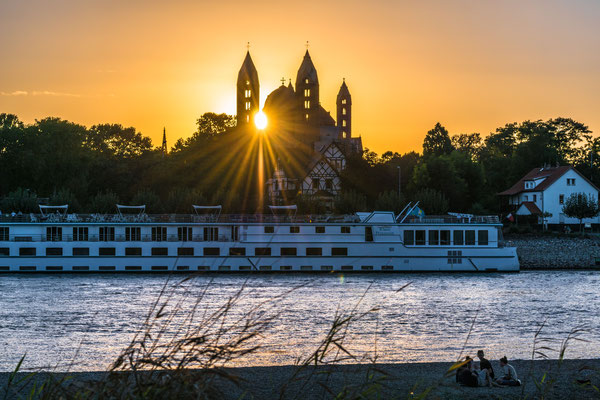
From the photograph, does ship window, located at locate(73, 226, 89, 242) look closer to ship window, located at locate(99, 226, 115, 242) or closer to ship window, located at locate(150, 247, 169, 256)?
ship window, located at locate(99, 226, 115, 242)

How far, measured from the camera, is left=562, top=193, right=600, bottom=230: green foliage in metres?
72.8

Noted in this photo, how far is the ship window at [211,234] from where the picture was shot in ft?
154

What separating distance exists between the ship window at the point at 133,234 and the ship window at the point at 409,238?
1588 centimetres

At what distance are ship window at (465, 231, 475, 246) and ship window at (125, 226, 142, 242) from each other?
19597mm

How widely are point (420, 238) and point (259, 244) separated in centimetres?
969

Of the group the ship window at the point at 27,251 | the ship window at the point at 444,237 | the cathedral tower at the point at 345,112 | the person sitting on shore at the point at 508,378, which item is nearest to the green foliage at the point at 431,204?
the ship window at the point at 444,237

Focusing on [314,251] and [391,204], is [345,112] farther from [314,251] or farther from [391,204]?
[314,251]

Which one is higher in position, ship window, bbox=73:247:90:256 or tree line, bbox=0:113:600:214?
tree line, bbox=0:113:600:214

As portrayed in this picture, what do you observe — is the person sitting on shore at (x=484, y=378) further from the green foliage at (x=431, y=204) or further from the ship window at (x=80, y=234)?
the green foliage at (x=431, y=204)

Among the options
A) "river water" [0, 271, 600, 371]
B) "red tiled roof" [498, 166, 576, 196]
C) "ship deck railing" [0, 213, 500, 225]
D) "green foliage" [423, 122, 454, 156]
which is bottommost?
"river water" [0, 271, 600, 371]

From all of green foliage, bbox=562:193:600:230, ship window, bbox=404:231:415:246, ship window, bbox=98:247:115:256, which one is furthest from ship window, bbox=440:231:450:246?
green foliage, bbox=562:193:600:230

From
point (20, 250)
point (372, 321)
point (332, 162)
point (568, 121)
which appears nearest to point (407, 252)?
point (372, 321)

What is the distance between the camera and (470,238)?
4691 cm

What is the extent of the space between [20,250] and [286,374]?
1381 inches
